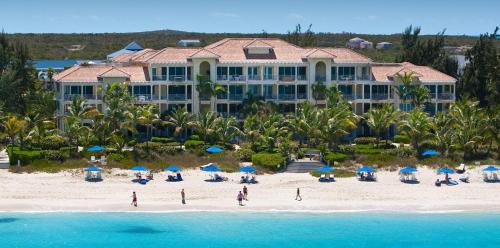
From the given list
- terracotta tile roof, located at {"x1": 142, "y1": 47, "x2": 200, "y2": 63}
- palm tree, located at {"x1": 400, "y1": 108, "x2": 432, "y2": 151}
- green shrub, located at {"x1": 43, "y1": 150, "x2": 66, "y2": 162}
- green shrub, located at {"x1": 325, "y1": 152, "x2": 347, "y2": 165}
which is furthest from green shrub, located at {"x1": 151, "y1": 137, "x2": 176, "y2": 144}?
palm tree, located at {"x1": 400, "y1": 108, "x2": 432, "y2": 151}

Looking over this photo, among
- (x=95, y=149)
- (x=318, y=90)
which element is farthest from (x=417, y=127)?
(x=95, y=149)

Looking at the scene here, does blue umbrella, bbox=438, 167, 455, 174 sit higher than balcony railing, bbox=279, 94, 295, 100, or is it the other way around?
balcony railing, bbox=279, 94, 295, 100

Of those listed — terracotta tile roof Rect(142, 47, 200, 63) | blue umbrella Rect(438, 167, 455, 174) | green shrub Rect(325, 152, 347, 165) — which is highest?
terracotta tile roof Rect(142, 47, 200, 63)

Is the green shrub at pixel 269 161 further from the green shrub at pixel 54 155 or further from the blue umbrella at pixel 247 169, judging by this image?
the green shrub at pixel 54 155

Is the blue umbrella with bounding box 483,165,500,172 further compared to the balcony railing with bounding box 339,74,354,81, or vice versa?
the balcony railing with bounding box 339,74,354,81

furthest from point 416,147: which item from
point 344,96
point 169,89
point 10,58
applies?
point 10,58

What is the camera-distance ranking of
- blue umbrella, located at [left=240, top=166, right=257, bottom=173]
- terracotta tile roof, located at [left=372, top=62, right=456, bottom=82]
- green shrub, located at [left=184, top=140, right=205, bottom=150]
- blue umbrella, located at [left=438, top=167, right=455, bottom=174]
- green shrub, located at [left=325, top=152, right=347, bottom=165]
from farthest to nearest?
1. terracotta tile roof, located at [left=372, top=62, right=456, bottom=82]
2. green shrub, located at [left=184, top=140, right=205, bottom=150]
3. green shrub, located at [left=325, top=152, right=347, bottom=165]
4. blue umbrella, located at [left=438, top=167, right=455, bottom=174]
5. blue umbrella, located at [left=240, top=166, right=257, bottom=173]

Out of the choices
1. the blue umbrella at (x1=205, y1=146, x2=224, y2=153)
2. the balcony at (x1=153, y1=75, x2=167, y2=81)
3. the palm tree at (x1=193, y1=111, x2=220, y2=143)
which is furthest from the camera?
the balcony at (x1=153, y1=75, x2=167, y2=81)

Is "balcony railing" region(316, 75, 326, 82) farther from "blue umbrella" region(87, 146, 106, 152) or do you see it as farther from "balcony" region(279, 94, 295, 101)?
"blue umbrella" region(87, 146, 106, 152)
